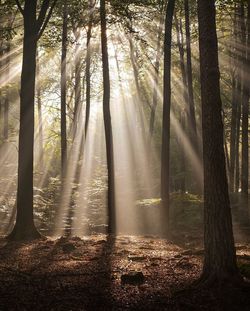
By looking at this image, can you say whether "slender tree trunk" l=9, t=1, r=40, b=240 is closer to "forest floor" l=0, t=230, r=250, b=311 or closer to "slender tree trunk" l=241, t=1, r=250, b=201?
"forest floor" l=0, t=230, r=250, b=311

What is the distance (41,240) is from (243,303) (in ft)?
23.5

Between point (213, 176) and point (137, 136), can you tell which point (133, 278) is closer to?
point (213, 176)

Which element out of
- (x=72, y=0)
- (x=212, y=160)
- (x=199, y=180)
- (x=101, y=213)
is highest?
(x=72, y=0)

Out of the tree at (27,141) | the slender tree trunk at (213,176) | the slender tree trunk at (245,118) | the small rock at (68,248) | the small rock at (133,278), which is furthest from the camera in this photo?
the slender tree trunk at (245,118)

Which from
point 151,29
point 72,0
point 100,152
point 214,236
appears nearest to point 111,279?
point 214,236

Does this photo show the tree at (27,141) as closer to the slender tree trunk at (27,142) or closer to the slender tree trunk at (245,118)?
the slender tree trunk at (27,142)

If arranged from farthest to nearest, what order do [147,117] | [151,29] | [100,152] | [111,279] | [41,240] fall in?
[100,152] → [147,117] → [151,29] → [41,240] → [111,279]

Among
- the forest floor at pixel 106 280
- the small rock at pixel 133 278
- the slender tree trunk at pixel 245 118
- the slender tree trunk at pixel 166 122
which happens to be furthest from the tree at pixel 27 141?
the slender tree trunk at pixel 245 118

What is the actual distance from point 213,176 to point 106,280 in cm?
263

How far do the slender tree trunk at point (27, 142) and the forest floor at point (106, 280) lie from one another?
64.1 inches

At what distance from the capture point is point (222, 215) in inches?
263

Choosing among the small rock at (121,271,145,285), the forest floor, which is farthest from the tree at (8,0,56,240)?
the small rock at (121,271,145,285)

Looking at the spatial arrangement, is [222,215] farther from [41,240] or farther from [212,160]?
[41,240]

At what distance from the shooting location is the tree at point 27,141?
39.8 feet
